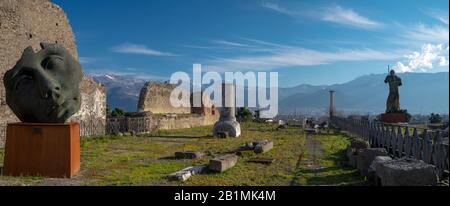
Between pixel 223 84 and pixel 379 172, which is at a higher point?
pixel 223 84

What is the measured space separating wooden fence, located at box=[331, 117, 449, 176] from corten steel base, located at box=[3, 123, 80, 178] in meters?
8.02

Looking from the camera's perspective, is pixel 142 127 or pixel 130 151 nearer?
pixel 130 151

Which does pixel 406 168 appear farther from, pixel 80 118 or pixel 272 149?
pixel 80 118

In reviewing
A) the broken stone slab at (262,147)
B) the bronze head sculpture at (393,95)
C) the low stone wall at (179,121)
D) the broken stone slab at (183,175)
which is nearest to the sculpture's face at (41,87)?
the broken stone slab at (183,175)

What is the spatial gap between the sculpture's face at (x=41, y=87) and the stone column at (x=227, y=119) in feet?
45.4

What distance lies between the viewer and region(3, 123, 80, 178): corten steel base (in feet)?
32.6

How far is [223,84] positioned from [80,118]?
8.93m

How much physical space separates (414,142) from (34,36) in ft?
62.4

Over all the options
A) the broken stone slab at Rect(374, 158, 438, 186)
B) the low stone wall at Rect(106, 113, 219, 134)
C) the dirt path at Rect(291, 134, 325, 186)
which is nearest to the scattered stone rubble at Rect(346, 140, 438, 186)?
the broken stone slab at Rect(374, 158, 438, 186)

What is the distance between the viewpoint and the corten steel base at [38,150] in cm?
993
